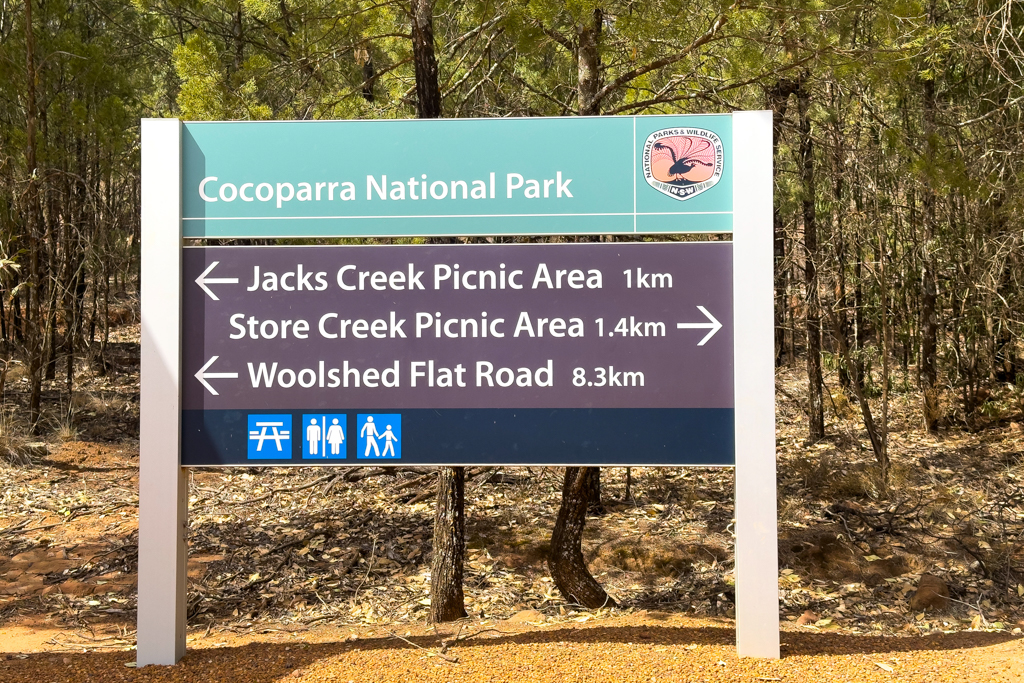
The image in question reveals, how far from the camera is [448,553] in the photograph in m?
6.36

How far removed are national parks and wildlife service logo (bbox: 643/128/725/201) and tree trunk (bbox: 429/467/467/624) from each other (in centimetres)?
307

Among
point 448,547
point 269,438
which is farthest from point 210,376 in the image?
point 448,547

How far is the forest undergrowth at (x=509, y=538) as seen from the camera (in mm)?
7430

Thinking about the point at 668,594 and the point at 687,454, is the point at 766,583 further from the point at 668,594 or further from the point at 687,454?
the point at 668,594

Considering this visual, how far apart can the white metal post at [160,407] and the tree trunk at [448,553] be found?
97.5 inches

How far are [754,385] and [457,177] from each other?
5.76 ft

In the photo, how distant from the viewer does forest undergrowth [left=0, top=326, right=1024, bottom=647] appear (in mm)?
→ 7430

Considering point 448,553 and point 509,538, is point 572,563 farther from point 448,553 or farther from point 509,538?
point 509,538

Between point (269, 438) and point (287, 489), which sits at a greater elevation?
point (269, 438)

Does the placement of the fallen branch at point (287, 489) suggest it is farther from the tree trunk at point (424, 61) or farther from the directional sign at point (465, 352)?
the directional sign at point (465, 352)

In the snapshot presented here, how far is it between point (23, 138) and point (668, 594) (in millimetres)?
10013

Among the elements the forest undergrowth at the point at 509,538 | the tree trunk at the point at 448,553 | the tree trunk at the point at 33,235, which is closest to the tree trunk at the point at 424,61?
the tree trunk at the point at 448,553

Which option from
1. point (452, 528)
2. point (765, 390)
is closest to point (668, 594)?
point (452, 528)

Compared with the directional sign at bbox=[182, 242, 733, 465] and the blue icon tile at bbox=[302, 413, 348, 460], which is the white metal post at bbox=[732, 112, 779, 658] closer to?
the directional sign at bbox=[182, 242, 733, 465]
